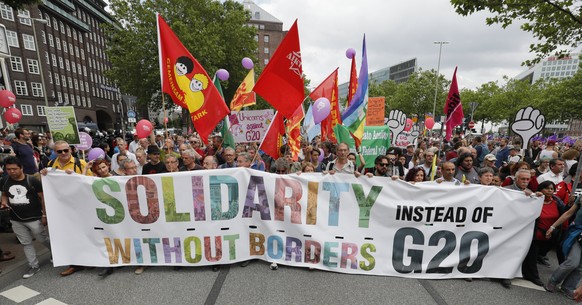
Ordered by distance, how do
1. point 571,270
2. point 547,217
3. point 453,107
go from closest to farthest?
point 571,270
point 547,217
point 453,107

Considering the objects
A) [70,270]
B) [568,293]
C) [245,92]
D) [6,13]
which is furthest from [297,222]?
[6,13]

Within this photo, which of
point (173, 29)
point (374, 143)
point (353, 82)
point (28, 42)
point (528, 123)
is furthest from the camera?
point (28, 42)

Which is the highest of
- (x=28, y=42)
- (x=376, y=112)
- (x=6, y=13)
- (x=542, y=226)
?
(x=6, y=13)

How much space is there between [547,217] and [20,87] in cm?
5257

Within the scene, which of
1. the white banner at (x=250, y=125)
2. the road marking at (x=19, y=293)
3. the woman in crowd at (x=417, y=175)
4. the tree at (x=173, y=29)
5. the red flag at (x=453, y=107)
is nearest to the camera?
the road marking at (x=19, y=293)

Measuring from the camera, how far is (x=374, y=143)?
7.55 m

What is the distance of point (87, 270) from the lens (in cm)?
369

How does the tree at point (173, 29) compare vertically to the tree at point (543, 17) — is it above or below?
above

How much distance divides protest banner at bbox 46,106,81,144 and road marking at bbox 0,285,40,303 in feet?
12.2

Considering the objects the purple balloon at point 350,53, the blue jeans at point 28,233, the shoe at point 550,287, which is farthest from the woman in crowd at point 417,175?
the blue jeans at point 28,233

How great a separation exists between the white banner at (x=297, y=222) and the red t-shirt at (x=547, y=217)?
211 mm

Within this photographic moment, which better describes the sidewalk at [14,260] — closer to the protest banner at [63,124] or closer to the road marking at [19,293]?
the road marking at [19,293]

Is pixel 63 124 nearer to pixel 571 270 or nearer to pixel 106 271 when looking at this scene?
pixel 106 271

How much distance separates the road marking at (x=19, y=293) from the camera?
10.3 ft
